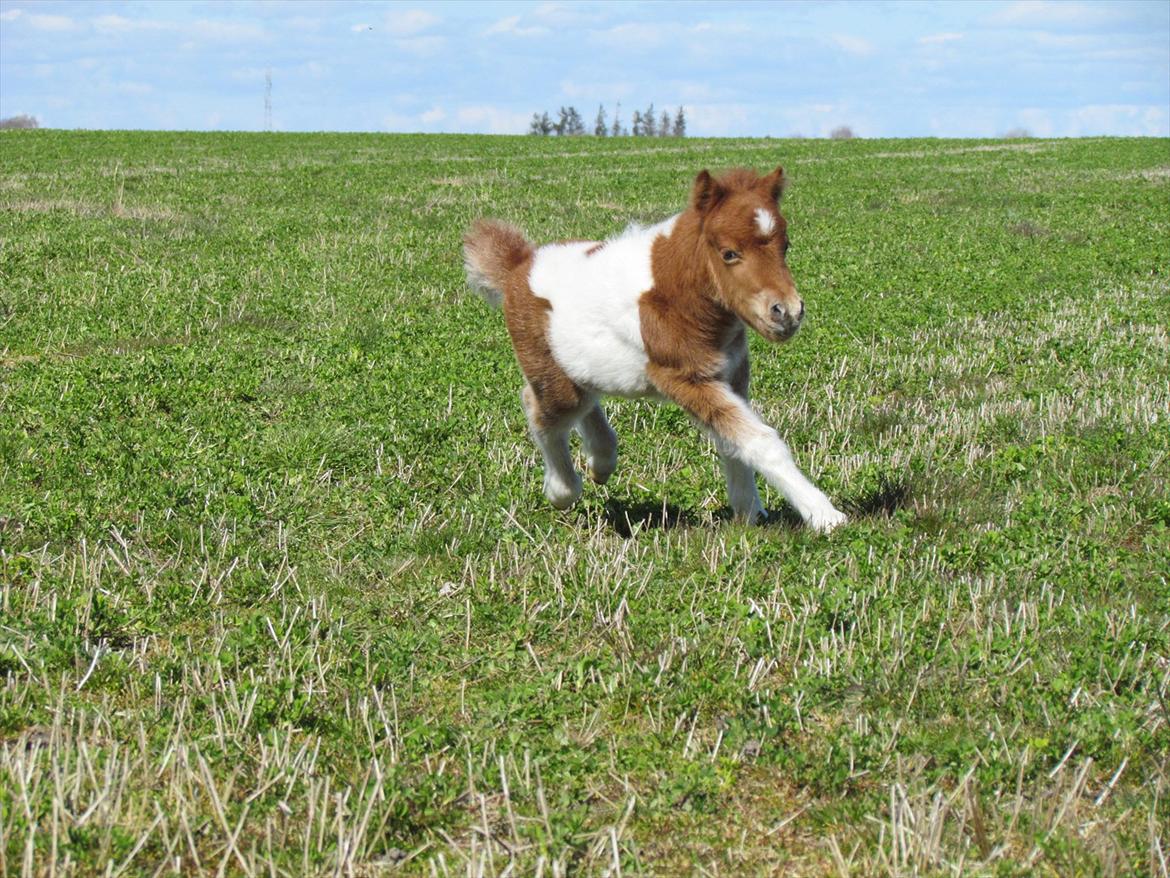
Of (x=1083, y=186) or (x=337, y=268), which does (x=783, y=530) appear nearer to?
(x=337, y=268)

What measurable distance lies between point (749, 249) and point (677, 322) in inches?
20.6

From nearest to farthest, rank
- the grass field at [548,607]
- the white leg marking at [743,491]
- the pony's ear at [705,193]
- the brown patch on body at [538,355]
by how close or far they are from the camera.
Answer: the grass field at [548,607], the pony's ear at [705,193], the white leg marking at [743,491], the brown patch on body at [538,355]

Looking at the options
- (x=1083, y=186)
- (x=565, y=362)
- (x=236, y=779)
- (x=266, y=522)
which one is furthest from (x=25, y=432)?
(x=1083, y=186)

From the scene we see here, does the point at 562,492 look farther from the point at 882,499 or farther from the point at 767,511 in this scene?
the point at 882,499

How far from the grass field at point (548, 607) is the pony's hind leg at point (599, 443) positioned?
163 millimetres

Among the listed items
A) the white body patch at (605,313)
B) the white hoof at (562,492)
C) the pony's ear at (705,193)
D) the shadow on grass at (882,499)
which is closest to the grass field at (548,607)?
the shadow on grass at (882,499)

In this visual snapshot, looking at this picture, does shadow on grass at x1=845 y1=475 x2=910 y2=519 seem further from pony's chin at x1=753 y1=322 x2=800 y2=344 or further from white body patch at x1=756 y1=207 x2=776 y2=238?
white body patch at x1=756 y1=207 x2=776 y2=238

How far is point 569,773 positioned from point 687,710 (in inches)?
→ 21.1

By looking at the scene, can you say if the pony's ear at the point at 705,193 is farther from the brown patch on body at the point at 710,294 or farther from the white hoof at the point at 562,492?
the white hoof at the point at 562,492

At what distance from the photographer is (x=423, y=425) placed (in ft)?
25.0

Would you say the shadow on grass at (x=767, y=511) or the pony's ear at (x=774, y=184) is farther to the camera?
the shadow on grass at (x=767, y=511)

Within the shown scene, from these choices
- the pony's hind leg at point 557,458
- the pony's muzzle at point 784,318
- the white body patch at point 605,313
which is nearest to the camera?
the pony's muzzle at point 784,318

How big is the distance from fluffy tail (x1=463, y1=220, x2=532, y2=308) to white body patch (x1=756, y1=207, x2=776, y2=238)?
1.77 meters

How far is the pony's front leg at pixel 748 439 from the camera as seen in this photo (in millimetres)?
5500
